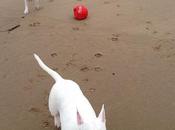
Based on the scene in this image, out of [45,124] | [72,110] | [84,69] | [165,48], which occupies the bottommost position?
[45,124]

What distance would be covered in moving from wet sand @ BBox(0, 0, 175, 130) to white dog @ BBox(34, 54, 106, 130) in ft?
1.93

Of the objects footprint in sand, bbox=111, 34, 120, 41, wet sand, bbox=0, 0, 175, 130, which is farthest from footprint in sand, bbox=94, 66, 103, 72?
footprint in sand, bbox=111, 34, 120, 41

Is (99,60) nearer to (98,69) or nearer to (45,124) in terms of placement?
(98,69)

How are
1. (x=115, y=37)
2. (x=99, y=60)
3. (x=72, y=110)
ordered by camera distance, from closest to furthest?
(x=72, y=110), (x=99, y=60), (x=115, y=37)

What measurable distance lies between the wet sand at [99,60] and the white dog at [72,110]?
0.59 m

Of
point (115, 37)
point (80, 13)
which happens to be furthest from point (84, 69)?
point (80, 13)

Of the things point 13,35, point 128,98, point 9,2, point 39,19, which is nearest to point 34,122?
point 128,98

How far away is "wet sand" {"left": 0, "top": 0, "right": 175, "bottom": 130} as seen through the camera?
446 cm

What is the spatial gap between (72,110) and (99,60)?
7.22ft

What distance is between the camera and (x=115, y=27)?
21.6 ft

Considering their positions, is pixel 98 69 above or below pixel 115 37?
below

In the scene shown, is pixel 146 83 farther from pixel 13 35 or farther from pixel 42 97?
pixel 13 35

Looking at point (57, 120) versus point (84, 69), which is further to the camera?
point (84, 69)

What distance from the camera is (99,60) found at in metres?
5.59
